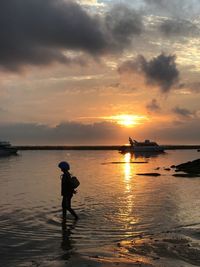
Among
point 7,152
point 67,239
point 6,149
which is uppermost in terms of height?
point 6,149

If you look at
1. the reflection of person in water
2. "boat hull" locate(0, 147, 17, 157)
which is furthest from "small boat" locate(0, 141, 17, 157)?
the reflection of person in water

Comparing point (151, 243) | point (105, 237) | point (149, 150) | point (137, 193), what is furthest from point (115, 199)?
point (149, 150)

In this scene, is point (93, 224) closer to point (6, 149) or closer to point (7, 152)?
point (6, 149)

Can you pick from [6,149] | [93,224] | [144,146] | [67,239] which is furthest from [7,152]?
[67,239]

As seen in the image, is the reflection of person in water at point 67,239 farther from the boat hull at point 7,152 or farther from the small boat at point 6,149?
the small boat at point 6,149

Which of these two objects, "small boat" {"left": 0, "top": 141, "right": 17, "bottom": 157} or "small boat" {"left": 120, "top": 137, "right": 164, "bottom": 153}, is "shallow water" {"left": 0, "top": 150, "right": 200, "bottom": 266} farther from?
"small boat" {"left": 120, "top": 137, "right": 164, "bottom": 153}

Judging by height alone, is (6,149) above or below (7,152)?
above

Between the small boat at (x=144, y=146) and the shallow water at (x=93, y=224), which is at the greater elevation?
the small boat at (x=144, y=146)

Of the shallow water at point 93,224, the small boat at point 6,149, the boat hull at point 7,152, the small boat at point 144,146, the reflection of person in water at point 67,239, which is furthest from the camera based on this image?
the small boat at point 144,146

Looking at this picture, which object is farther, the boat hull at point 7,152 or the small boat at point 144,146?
the small boat at point 144,146

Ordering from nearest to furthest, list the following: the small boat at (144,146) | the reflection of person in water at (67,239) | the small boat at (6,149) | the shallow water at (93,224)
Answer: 1. the shallow water at (93,224)
2. the reflection of person in water at (67,239)
3. the small boat at (6,149)
4. the small boat at (144,146)

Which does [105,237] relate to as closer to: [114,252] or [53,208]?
[114,252]

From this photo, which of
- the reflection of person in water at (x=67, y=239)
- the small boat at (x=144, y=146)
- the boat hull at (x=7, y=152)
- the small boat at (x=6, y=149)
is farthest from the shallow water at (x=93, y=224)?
the small boat at (x=144, y=146)

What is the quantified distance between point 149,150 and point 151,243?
14598cm
